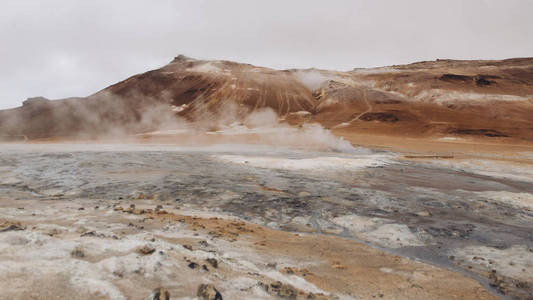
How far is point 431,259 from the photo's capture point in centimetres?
496

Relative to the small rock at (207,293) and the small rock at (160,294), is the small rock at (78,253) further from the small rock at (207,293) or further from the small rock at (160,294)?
the small rock at (207,293)

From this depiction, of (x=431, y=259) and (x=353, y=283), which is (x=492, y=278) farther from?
(x=353, y=283)

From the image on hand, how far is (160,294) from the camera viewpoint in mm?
2555

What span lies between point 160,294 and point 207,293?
38 cm

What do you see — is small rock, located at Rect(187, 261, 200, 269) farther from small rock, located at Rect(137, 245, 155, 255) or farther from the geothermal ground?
small rock, located at Rect(137, 245, 155, 255)

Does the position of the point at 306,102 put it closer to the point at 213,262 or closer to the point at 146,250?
the point at 213,262

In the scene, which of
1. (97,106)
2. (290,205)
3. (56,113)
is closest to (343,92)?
(97,106)

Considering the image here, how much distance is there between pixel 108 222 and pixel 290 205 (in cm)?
418

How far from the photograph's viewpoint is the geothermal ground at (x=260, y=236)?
2.96 metres

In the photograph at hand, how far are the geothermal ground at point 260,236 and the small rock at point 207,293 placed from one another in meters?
0.14

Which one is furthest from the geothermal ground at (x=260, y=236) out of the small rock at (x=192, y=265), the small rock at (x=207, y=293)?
the small rock at (x=207, y=293)

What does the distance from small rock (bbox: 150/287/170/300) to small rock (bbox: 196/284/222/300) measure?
26 centimetres

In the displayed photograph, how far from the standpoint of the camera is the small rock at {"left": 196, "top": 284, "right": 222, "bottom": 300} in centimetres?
263

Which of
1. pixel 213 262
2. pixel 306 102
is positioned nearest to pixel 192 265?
pixel 213 262
